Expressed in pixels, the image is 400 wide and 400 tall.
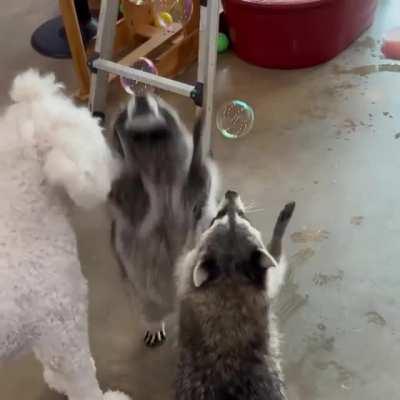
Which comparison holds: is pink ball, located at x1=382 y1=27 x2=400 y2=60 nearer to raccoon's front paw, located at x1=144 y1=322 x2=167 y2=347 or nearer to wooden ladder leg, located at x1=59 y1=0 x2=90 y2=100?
wooden ladder leg, located at x1=59 y1=0 x2=90 y2=100

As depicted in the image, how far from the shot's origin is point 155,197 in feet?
5.27

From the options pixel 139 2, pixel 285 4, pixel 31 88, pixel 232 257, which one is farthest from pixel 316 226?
pixel 139 2

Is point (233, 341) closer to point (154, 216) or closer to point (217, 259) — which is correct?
point (217, 259)

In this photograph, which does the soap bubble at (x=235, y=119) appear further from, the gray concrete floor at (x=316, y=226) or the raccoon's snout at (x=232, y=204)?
the raccoon's snout at (x=232, y=204)

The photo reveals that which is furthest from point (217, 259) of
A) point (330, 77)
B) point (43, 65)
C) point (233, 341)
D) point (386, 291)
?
point (43, 65)

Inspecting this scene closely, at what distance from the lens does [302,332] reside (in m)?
1.86

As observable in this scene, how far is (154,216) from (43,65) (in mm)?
1768

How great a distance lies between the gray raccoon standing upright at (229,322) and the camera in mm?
1380

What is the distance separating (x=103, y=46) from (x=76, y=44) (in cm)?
30

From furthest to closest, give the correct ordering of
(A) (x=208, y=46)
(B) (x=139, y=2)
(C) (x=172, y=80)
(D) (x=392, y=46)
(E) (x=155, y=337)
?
1. (D) (x=392, y=46)
2. (B) (x=139, y=2)
3. (C) (x=172, y=80)
4. (A) (x=208, y=46)
5. (E) (x=155, y=337)

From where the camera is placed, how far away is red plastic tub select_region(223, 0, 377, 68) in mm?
2676

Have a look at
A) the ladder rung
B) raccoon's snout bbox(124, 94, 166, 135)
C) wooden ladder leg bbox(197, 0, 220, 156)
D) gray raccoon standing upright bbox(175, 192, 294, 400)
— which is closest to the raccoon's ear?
gray raccoon standing upright bbox(175, 192, 294, 400)

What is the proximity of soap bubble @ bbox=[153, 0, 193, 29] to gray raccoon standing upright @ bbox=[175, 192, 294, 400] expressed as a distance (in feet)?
5.34

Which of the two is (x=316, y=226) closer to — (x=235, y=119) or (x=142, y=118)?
(x=235, y=119)
